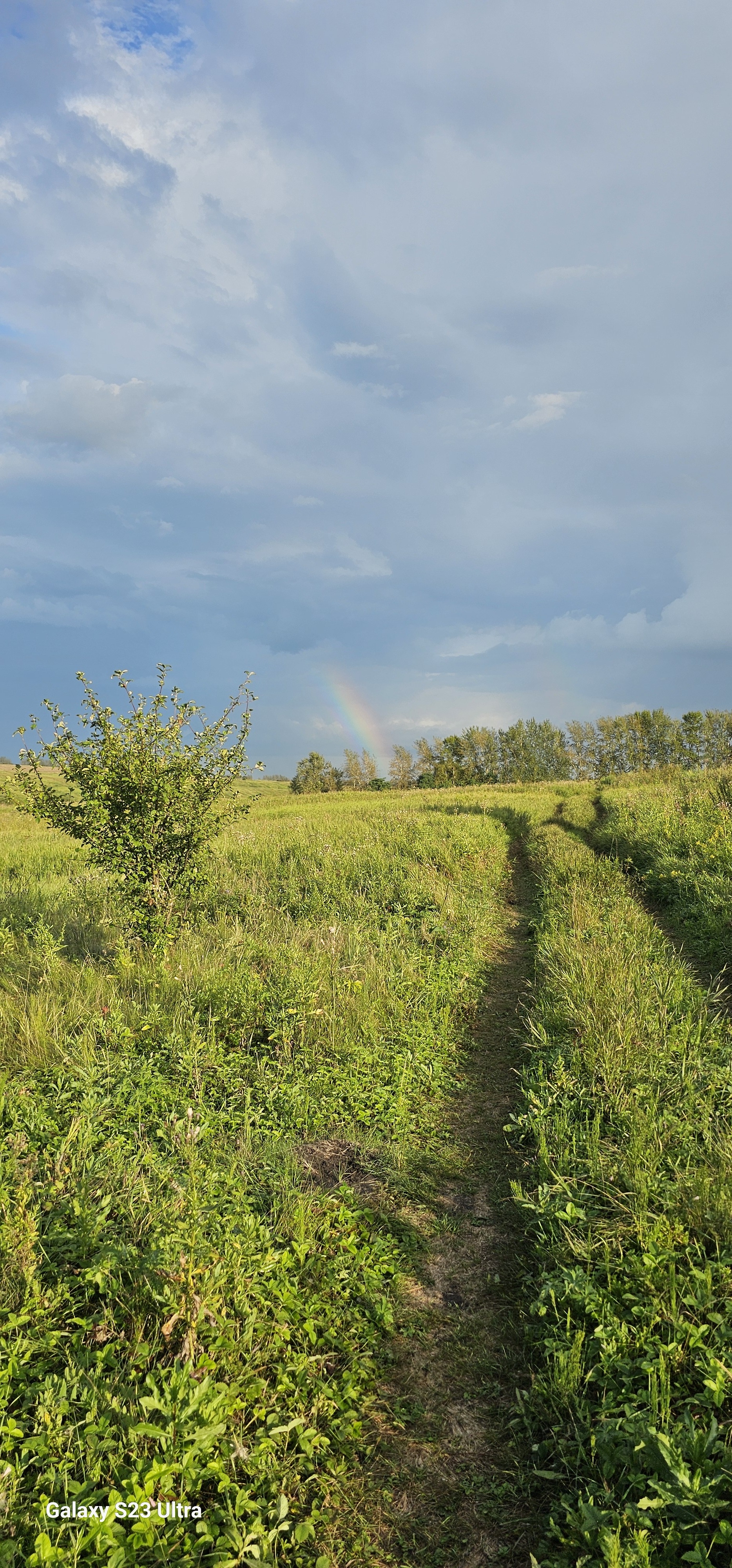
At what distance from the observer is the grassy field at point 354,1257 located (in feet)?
8.67

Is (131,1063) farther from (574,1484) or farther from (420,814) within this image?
(420,814)

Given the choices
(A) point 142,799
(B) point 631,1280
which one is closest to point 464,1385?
(B) point 631,1280

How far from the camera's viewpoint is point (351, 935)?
920cm

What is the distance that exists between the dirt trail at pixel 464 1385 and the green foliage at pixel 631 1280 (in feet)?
0.57

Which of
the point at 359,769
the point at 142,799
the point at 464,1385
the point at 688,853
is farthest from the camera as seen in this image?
the point at 359,769

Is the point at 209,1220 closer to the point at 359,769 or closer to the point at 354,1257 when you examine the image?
the point at 354,1257

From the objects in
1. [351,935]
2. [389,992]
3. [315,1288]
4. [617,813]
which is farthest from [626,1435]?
[617,813]

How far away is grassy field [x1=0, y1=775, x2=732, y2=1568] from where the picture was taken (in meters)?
2.64

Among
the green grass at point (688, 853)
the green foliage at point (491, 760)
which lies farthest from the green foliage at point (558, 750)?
the green grass at point (688, 853)

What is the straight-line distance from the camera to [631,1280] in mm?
3434

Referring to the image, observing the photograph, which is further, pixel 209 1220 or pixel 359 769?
pixel 359 769

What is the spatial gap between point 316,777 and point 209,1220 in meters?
103

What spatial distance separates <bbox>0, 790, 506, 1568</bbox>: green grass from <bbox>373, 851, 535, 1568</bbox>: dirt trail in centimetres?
18

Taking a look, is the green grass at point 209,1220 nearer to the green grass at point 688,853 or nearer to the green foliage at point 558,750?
the green grass at point 688,853
